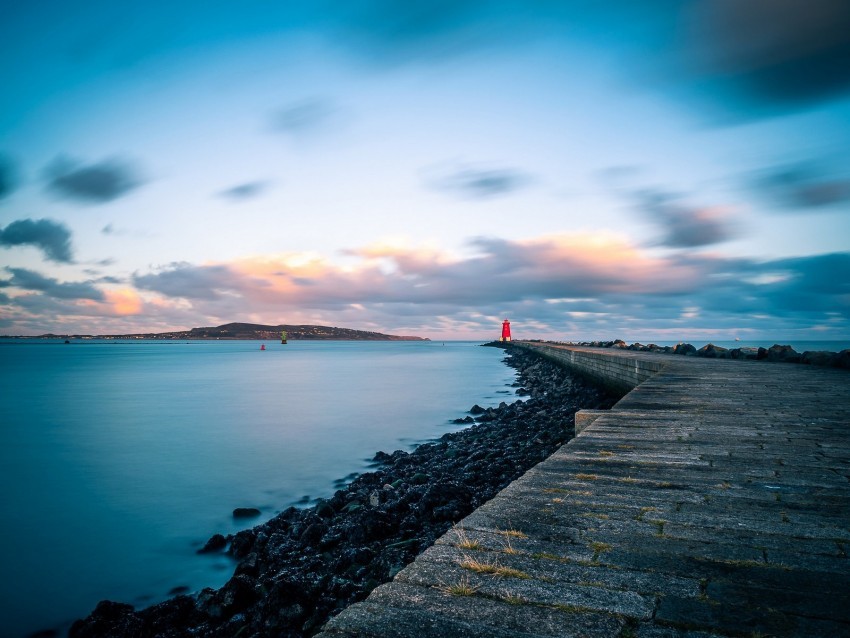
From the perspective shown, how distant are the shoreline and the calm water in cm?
93

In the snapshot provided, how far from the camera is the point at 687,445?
14.0 ft

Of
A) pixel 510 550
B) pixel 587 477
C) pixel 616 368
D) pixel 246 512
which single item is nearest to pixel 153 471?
pixel 246 512

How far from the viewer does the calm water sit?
6168mm

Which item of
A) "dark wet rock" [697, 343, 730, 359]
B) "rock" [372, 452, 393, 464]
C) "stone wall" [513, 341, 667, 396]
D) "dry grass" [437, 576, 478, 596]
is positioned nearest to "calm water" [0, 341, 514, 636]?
"rock" [372, 452, 393, 464]

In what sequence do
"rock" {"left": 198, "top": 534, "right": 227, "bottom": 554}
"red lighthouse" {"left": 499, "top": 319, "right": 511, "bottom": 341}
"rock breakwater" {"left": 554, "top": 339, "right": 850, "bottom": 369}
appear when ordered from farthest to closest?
"red lighthouse" {"left": 499, "top": 319, "right": 511, "bottom": 341} → "rock breakwater" {"left": 554, "top": 339, "right": 850, "bottom": 369} → "rock" {"left": 198, "top": 534, "right": 227, "bottom": 554}

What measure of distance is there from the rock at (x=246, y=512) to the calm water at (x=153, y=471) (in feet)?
0.58

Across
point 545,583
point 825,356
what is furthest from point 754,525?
point 825,356

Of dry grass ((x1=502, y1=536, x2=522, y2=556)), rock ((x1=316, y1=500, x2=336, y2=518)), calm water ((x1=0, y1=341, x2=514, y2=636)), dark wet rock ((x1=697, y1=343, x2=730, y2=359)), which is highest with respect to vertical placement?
dark wet rock ((x1=697, y1=343, x2=730, y2=359))

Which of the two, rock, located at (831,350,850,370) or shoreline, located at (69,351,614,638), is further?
Answer: rock, located at (831,350,850,370)

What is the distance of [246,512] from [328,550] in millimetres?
3580

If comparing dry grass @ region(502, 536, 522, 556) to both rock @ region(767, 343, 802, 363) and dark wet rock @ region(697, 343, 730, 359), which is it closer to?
rock @ region(767, 343, 802, 363)

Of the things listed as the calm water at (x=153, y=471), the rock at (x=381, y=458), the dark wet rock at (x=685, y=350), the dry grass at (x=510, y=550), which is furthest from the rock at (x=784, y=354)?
the dry grass at (x=510, y=550)

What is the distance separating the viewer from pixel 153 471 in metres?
11.5

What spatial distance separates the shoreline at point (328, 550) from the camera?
4.03m
